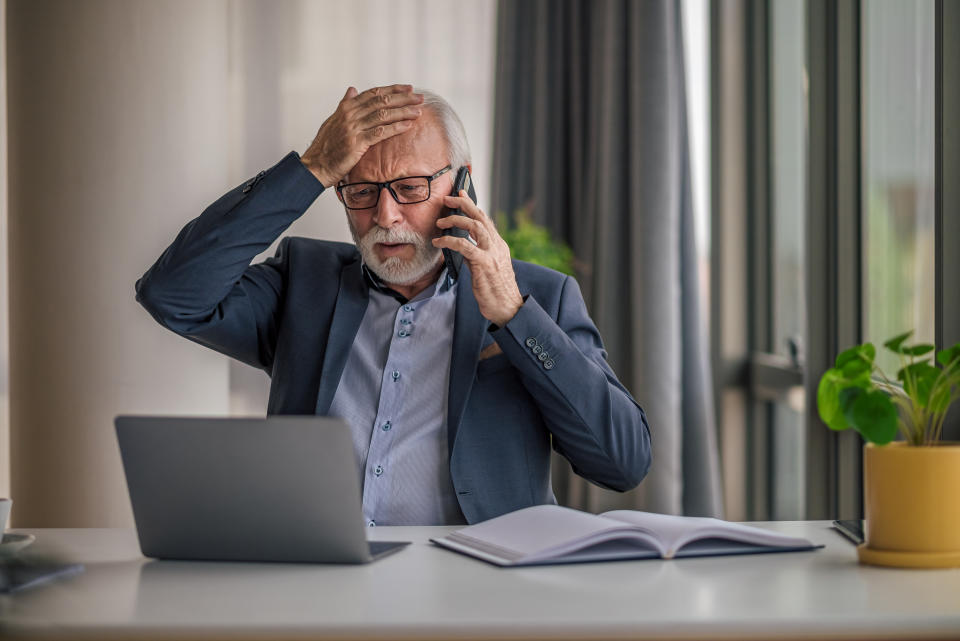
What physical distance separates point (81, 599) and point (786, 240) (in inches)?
112

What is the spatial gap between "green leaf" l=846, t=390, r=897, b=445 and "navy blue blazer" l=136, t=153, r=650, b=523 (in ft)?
1.84

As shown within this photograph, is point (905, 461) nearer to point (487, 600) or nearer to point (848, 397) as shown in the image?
point (848, 397)

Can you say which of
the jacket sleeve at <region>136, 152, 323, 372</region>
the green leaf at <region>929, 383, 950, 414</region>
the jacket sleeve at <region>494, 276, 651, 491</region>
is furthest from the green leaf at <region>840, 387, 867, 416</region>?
the jacket sleeve at <region>136, 152, 323, 372</region>

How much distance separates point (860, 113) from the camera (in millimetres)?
2533

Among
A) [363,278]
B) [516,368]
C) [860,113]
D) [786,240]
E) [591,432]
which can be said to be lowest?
[591,432]

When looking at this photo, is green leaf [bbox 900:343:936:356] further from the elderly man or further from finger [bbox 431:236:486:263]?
finger [bbox 431:236:486:263]

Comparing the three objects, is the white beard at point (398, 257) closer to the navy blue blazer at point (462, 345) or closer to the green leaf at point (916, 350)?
the navy blue blazer at point (462, 345)

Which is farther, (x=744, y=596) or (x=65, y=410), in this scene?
(x=65, y=410)

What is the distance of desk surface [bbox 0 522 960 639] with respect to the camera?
88cm

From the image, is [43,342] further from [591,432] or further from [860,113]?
[860,113]

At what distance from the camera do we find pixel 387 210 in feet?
5.82

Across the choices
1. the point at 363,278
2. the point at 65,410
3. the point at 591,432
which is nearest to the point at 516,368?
the point at 591,432

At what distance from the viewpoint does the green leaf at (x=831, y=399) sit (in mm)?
1119

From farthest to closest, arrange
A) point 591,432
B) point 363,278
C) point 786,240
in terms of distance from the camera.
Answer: point 786,240 → point 363,278 → point 591,432
